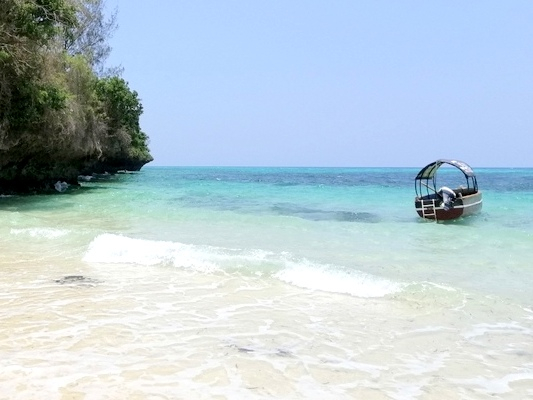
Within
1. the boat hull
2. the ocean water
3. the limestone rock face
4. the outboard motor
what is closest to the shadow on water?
the boat hull

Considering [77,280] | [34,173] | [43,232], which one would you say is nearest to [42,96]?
[34,173]

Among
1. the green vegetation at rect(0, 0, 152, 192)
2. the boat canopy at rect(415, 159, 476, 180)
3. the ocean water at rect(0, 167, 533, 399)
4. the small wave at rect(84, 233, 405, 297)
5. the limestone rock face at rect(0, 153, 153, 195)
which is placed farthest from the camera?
the limestone rock face at rect(0, 153, 153, 195)

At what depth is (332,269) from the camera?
785 centimetres

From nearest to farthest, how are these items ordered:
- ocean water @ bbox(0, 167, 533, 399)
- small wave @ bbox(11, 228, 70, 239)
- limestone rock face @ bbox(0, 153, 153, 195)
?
1. ocean water @ bbox(0, 167, 533, 399)
2. small wave @ bbox(11, 228, 70, 239)
3. limestone rock face @ bbox(0, 153, 153, 195)

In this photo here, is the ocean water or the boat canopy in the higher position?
the boat canopy

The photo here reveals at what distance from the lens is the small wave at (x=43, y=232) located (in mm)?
10766

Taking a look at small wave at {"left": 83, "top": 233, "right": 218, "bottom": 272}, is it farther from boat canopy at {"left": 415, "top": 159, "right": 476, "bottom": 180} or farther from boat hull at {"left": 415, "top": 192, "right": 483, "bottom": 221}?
boat canopy at {"left": 415, "top": 159, "right": 476, "bottom": 180}

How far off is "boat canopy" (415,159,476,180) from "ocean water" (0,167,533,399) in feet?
23.8

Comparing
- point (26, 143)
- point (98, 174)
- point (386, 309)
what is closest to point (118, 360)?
point (386, 309)

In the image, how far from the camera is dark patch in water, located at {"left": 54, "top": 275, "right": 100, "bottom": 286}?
6.77 metres

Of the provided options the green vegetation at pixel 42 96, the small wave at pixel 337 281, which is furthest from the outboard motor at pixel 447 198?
the green vegetation at pixel 42 96

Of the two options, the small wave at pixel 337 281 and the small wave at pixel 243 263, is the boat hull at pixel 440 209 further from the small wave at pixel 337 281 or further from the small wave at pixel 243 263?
the small wave at pixel 337 281

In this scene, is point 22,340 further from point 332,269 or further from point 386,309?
point 332,269

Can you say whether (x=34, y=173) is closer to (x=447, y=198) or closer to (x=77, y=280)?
(x=447, y=198)
